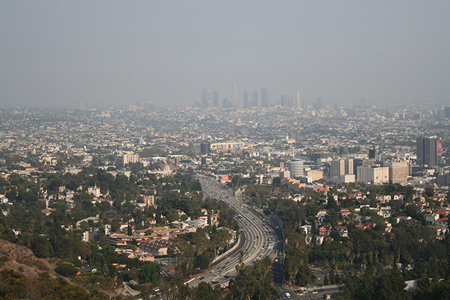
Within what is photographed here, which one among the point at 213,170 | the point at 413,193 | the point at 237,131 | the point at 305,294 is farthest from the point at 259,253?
the point at 237,131

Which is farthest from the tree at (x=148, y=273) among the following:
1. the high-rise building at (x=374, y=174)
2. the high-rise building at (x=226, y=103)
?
the high-rise building at (x=226, y=103)

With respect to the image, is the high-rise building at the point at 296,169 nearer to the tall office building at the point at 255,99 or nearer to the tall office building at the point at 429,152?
the tall office building at the point at 429,152

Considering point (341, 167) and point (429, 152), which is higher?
point (429, 152)

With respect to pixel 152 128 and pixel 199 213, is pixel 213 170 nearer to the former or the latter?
pixel 199 213

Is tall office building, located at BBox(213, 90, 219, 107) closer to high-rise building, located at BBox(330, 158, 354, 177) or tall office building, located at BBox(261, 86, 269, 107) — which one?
tall office building, located at BBox(261, 86, 269, 107)

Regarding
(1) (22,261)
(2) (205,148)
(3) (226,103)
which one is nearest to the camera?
(1) (22,261)

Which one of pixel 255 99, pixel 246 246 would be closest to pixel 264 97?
pixel 255 99

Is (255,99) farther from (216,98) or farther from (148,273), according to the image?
(148,273)
